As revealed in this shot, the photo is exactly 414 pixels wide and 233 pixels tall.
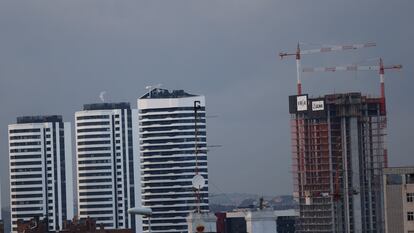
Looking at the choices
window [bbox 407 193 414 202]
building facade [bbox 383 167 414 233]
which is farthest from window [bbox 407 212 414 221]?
window [bbox 407 193 414 202]

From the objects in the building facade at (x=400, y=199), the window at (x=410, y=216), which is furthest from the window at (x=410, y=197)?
the window at (x=410, y=216)

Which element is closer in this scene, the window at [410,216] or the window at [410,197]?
the window at [410,216]

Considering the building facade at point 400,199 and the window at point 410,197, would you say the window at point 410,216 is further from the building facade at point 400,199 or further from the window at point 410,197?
the window at point 410,197

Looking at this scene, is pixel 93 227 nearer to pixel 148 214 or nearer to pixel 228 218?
pixel 228 218

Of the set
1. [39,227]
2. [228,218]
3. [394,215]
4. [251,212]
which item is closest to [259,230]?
[251,212]

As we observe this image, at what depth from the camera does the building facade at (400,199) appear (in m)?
92.4

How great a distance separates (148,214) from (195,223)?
24.3 ft

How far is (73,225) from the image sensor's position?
135875mm

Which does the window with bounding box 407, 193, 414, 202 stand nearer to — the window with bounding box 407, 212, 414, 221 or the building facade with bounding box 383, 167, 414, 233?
the building facade with bounding box 383, 167, 414, 233

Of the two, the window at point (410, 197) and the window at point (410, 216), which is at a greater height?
the window at point (410, 197)

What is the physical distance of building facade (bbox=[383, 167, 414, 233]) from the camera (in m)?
92.4

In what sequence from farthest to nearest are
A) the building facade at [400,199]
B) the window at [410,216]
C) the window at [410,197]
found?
the building facade at [400,199]
the window at [410,197]
the window at [410,216]

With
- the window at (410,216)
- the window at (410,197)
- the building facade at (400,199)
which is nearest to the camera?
the window at (410,216)

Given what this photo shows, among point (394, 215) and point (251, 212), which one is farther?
point (394, 215)
